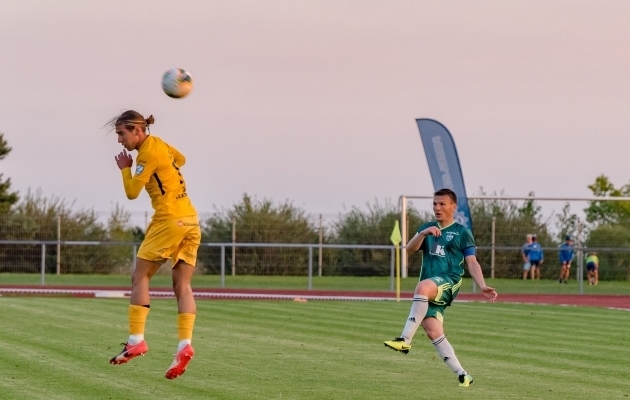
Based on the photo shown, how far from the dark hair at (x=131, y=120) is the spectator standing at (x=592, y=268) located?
28563 millimetres

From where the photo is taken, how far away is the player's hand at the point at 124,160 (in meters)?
9.68

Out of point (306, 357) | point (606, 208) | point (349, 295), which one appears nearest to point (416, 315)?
point (306, 357)

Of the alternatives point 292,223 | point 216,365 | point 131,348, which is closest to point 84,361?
point 216,365

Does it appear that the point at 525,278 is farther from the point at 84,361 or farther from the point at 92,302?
the point at 84,361

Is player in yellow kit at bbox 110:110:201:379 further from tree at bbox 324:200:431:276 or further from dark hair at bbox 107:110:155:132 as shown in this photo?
tree at bbox 324:200:431:276

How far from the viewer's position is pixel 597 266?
36.7 metres

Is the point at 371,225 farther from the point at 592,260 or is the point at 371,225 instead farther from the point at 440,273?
the point at 440,273

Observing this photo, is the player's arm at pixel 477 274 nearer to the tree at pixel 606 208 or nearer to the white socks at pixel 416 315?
the white socks at pixel 416 315

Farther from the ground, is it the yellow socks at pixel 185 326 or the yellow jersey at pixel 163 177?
the yellow jersey at pixel 163 177

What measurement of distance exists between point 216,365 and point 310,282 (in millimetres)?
20880

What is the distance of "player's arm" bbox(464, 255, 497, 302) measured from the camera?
33.0 ft

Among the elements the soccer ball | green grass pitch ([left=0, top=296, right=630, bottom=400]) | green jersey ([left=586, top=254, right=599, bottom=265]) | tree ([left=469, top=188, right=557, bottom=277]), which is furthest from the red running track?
the soccer ball

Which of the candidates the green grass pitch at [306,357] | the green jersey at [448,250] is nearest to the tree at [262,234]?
the green grass pitch at [306,357]

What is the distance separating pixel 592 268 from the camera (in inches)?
1441
